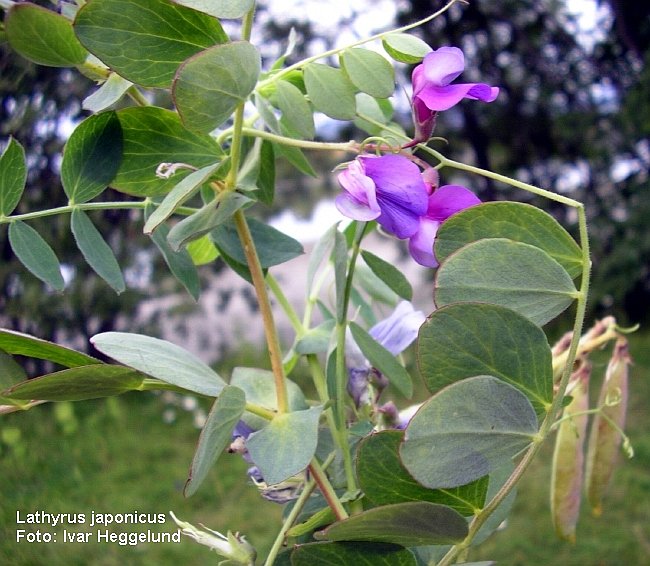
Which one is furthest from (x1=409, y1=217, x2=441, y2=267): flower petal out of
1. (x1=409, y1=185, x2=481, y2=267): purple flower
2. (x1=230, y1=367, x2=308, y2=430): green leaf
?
(x1=230, y1=367, x2=308, y2=430): green leaf

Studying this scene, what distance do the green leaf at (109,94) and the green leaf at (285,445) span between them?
0.14 metres

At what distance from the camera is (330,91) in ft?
0.98

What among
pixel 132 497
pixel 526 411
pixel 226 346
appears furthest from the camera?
pixel 226 346

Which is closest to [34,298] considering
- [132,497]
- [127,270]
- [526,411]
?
[127,270]

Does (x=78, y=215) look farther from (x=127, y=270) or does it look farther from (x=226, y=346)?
(x=226, y=346)

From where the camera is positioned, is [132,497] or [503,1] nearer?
[132,497]

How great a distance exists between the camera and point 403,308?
37 cm

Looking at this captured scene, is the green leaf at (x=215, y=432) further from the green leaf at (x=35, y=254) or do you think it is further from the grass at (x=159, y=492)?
the grass at (x=159, y=492)

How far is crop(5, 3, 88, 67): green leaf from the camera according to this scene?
0.25 metres

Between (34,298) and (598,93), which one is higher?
(598,93)

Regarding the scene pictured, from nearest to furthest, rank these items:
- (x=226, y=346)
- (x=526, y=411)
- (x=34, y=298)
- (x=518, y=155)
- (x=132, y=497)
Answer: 1. (x=526, y=411)
2. (x=132, y=497)
3. (x=34, y=298)
4. (x=226, y=346)
5. (x=518, y=155)

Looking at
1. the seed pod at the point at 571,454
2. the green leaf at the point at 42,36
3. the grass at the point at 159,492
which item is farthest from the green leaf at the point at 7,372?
the grass at the point at 159,492

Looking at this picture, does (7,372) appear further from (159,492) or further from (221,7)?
(159,492)

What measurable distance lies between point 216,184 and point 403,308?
0.12 m
